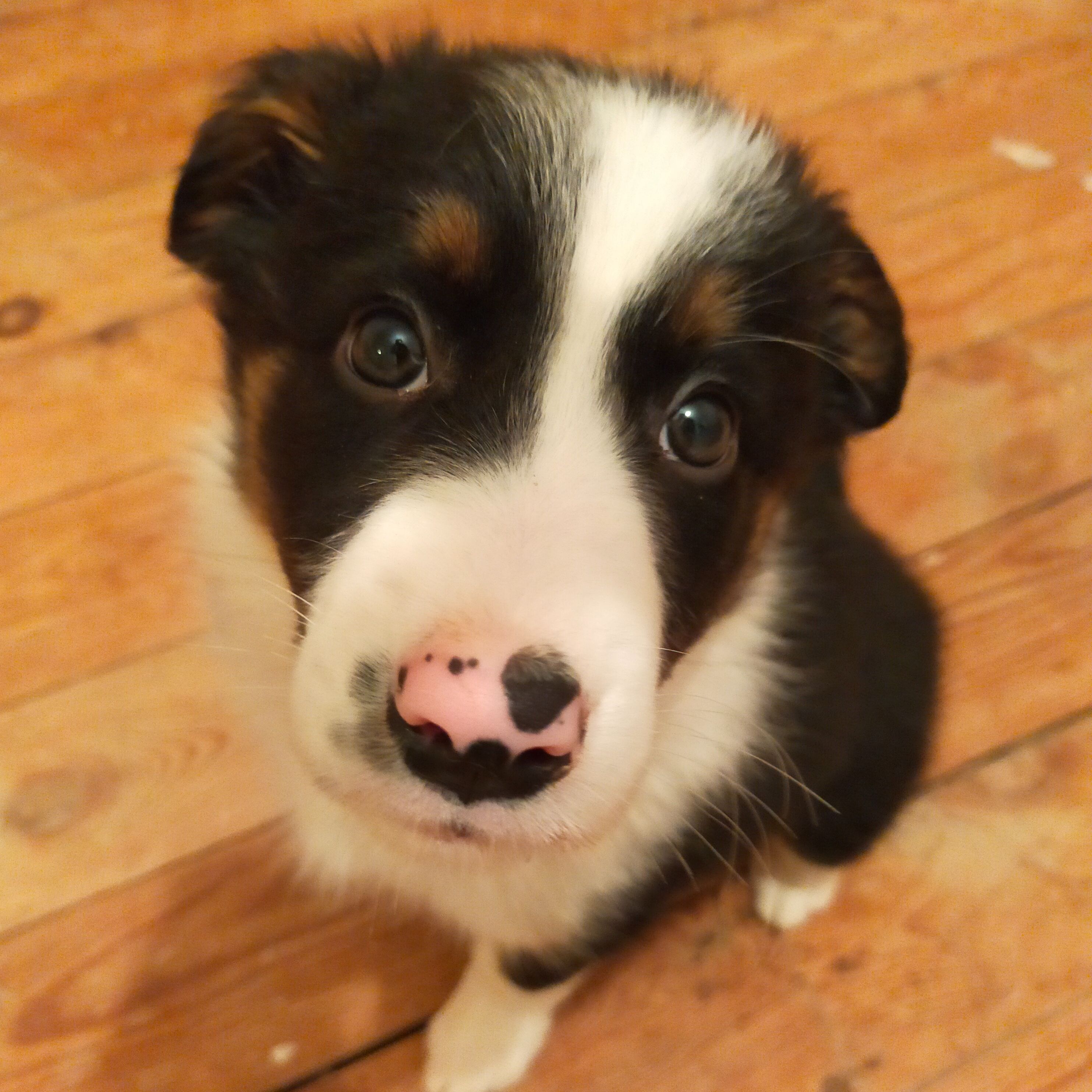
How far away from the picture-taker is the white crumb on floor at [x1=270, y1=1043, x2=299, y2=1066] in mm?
1758

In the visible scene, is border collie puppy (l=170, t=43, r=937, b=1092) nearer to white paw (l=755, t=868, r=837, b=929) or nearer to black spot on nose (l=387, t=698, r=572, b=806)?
black spot on nose (l=387, t=698, r=572, b=806)

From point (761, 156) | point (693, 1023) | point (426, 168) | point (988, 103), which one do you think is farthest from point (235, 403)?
point (988, 103)

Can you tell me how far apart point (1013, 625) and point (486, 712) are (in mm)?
1656

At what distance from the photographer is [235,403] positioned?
1.40 metres

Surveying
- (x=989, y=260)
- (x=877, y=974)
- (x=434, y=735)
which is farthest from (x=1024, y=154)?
(x=434, y=735)

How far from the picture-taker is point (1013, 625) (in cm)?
221

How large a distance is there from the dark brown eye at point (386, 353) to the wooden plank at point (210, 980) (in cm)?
106

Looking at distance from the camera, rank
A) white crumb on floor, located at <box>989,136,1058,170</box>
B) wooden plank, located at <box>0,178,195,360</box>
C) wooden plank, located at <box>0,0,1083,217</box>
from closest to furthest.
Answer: wooden plank, located at <box>0,178,195,360</box> → wooden plank, located at <box>0,0,1083,217</box> → white crumb on floor, located at <box>989,136,1058,170</box>

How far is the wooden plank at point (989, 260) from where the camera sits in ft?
8.40

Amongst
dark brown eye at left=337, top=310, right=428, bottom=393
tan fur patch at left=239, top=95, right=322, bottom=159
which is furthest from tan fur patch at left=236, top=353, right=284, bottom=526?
tan fur patch at left=239, top=95, right=322, bottom=159

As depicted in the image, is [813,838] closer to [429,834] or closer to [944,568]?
[944,568]

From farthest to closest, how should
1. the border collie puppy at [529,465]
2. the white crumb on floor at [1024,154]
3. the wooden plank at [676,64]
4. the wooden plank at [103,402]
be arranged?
the white crumb on floor at [1024,154], the wooden plank at [676,64], the wooden plank at [103,402], the border collie puppy at [529,465]

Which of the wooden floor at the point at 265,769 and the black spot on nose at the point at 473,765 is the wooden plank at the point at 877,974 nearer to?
the wooden floor at the point at 265,769

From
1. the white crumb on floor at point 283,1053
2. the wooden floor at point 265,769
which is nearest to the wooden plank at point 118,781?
the wooden floor at point 265,769
